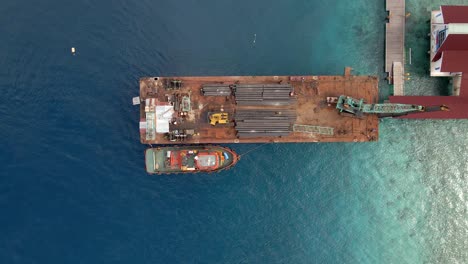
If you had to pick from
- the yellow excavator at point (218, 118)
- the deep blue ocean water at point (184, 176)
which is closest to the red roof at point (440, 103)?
the deep blue ocean water at point (184, 176)

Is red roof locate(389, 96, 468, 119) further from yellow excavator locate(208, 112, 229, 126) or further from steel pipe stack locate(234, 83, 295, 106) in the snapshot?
yellow excavator locate(208, 112, 229, 126)

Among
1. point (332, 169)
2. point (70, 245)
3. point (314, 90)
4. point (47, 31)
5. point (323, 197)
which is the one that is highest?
point (47, 31)

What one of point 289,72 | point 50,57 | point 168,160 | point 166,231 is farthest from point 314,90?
point 50,57

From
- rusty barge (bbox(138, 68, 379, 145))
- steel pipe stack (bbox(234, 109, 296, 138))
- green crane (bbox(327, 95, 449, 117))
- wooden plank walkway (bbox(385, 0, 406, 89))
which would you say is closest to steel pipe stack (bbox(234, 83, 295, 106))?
rusty barge (bbox(138, 68, 379, 145))

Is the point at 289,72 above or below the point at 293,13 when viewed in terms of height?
below

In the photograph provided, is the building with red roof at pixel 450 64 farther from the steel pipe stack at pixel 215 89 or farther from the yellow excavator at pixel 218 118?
the yellow excavator at pixel 218 118

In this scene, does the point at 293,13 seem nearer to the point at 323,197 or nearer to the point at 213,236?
the point at 323,197

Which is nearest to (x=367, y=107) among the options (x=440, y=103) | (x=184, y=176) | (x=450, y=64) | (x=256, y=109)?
(x=440, y=103)
